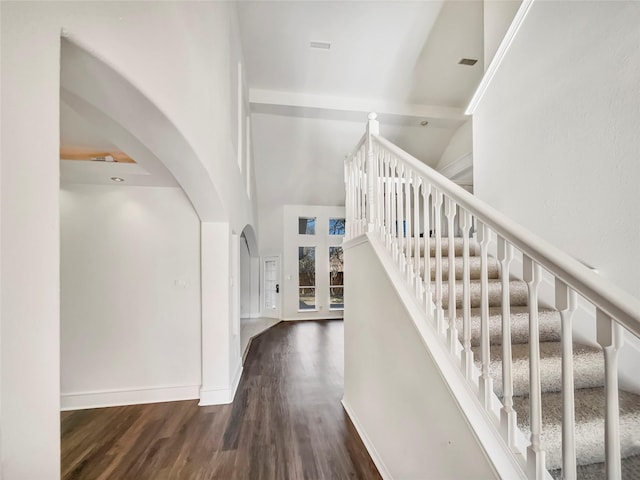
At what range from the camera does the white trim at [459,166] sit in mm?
5724

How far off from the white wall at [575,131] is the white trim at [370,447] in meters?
1.85

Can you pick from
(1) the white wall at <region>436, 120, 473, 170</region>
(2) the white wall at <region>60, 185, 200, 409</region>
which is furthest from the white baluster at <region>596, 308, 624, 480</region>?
(1) the white wall at <region>436, 120, 473, 170</region>

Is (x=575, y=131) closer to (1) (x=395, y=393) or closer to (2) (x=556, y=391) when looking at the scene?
(2) (x=556, y=391)

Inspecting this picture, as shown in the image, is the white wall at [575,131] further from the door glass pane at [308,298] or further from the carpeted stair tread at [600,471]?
the door glass pane at [308,298]

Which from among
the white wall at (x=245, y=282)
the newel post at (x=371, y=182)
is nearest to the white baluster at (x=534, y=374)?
the newel post at (x=371, y=182)

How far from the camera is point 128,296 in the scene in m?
3.18

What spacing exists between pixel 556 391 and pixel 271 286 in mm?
7492

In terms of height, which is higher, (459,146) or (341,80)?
(341,80)

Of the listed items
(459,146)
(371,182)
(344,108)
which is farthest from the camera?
(459,146)

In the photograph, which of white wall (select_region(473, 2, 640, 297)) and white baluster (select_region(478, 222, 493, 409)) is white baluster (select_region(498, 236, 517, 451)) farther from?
white wall (select_region(473, 2, 640, 297))

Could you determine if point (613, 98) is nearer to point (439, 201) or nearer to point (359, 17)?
point (439, 201)

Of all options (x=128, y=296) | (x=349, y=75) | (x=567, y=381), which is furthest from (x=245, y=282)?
(x=567, y=381)

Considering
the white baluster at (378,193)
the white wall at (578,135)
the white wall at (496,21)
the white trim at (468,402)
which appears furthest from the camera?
the white wall at (496,21)

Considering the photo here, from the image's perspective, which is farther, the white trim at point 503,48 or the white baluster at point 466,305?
the white trim at point 503,48
